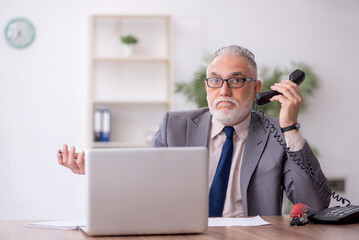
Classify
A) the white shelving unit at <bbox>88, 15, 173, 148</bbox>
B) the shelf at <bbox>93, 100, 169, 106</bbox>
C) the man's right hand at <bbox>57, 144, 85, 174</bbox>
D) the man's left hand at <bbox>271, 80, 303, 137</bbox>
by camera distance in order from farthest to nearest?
the white shelving unit at <bbox>88, 15, 173, 148</bbox> → the shelf at <bbox>93, 100, 169, 106</bbox> → the man's left hand at <bbox>271, 80, 303, 137</bbox> → the man's right hand at <bbox>57, 144, 85, 174</bbox>

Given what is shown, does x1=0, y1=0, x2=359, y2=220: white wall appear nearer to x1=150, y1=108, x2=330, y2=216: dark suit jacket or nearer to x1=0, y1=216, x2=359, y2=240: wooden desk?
x1=150, y1=108, x2=330, y2=216: dark suit jacket

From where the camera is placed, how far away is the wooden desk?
1341mm

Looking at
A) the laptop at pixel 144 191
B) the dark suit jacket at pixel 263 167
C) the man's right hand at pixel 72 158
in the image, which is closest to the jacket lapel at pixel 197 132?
the dark suit jacket at pixel 263 167

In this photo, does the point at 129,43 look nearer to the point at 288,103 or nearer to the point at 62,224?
the point at 288,103

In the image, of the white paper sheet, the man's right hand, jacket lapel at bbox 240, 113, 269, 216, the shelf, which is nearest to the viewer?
the white paper sheet

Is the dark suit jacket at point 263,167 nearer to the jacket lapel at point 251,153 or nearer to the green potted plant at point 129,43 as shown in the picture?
the jacket lapel at point 251,153

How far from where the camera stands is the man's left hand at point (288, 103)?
1917 mm

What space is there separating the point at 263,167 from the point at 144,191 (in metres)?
0.89

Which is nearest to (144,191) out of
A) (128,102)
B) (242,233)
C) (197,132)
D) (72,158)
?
(242,233)

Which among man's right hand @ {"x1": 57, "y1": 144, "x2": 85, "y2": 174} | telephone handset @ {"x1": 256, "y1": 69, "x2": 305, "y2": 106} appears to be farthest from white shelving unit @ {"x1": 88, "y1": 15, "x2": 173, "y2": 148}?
man's right hand @ {"x1": 57, "y1": 144, "x2": 85, "y2": 174}

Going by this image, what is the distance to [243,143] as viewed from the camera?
2.22m

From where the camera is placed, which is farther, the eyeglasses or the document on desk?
the eyeglasses

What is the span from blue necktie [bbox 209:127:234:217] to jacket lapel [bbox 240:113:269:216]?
0.22 feet

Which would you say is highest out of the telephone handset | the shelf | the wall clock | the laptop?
the wall clock
